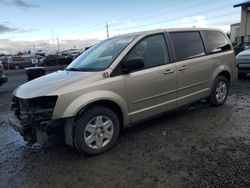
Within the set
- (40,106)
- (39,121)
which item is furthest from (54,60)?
(39,121)

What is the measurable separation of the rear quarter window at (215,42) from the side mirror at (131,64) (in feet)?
6.95

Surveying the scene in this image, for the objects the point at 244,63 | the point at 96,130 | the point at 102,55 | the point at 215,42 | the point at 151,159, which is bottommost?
the point at 151,159

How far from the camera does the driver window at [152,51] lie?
13.6ft

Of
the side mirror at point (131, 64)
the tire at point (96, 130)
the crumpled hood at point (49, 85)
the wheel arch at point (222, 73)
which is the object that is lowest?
the tire at point (96, 130)

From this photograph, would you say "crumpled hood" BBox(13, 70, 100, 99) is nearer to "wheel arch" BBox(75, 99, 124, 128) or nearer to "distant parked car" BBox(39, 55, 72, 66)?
"wheel arch" BBox(75, 99, 124, 128)

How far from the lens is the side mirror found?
3811 millimetres

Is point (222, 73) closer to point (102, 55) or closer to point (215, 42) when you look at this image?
point (215, 42)

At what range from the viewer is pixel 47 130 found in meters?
3.33

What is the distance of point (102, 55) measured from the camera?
4.32 metres

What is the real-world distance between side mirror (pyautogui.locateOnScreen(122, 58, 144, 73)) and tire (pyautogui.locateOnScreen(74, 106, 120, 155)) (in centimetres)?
70

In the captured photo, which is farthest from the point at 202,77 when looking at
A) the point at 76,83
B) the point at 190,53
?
the point at 76,83

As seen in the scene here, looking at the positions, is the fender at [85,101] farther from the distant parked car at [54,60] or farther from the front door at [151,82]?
the distant parked car at [54,60]

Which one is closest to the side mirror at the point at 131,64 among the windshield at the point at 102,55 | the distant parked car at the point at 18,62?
the windshield at the point at 102,55

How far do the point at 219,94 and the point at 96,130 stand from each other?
11.2 feet
